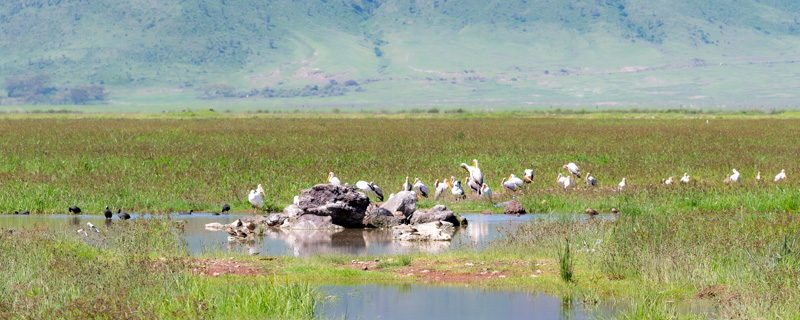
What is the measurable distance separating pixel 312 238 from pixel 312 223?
169 centimetres

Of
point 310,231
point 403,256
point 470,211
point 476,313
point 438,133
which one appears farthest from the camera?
point 438,133

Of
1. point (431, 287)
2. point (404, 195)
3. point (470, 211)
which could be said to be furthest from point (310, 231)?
point (431, 287)

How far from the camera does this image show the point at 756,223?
17.8 m

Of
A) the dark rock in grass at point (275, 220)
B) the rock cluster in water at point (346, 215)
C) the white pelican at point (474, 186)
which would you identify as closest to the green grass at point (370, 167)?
the white pelican at point (474, 186)

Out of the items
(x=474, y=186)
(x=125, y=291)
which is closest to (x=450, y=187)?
(x=474, y=186)

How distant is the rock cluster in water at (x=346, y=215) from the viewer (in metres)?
22.6

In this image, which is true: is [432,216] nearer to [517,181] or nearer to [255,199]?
[255,199]

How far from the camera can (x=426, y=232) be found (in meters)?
21.2

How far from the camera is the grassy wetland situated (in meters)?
13.1

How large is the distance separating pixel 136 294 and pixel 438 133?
49984mm

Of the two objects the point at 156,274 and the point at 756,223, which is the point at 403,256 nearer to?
the point at 156,274

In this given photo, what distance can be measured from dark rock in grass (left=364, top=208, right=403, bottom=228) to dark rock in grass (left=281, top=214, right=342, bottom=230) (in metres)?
0.70

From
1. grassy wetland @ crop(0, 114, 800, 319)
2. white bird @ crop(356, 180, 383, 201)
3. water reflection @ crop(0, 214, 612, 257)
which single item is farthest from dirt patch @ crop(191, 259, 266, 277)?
white bird @ crop(356, 180, 383, 201)

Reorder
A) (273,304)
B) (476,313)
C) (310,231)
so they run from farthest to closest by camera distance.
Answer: (310,231) → (476,313) → (273,304)
